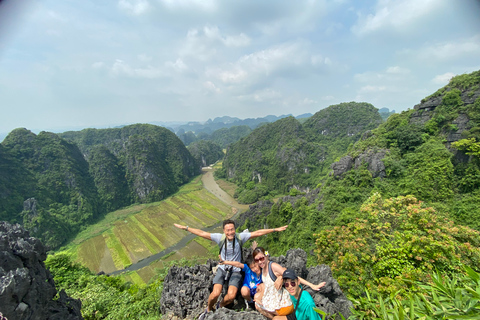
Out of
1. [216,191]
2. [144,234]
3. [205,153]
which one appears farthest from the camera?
[205,153]

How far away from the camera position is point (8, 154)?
51250 millimetres

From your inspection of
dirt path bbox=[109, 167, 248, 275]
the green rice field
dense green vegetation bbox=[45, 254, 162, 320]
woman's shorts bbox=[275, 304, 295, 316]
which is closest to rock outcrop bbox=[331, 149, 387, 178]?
woman's shorts bbox=[275, 304, 295, 316]

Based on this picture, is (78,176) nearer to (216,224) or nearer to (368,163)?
(216,224)

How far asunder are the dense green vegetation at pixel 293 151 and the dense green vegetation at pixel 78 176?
2865 centimetres

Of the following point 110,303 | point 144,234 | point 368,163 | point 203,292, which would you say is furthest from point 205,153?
point 203,292

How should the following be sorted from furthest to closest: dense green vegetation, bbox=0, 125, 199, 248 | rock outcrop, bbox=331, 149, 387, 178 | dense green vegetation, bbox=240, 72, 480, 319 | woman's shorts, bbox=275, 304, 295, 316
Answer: dense green vegetation, bbox=0, 125, 199, 248 → rock outcrop, bbox=331, 149, 387, 178 → dense green vegetation, bbox=240, 72, 480, 319 → woman's shorts, bbox=275, 304, 295, 316

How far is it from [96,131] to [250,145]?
262ft

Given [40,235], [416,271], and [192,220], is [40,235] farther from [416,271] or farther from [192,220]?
[416,271]

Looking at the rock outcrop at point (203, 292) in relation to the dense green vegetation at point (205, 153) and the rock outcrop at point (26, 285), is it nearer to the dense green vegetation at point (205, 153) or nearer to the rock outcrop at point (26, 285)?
the rock outcrop at point (26, 285)

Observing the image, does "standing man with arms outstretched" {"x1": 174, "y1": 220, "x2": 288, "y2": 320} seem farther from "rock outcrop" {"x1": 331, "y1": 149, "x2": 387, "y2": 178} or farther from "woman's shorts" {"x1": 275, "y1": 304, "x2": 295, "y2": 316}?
"rock outcrop" {"x1": 331, "y1": 149, "x2": 387, "y2": 178}

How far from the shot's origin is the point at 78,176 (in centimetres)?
6200

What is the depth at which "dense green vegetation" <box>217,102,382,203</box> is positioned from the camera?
62688 mm

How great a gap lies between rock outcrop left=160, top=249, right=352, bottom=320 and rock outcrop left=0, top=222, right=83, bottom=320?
3065 millimetres

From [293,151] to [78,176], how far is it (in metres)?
76.0
